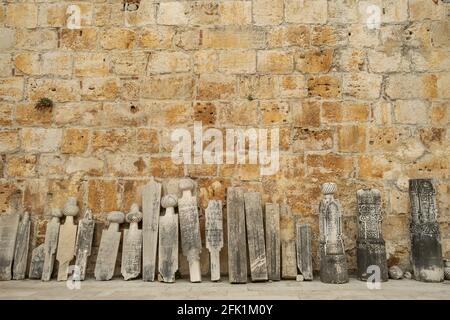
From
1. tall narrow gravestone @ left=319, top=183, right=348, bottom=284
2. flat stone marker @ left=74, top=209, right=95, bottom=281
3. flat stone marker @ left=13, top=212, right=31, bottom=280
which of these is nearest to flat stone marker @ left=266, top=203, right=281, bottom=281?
tall narrow gravestone @ left=319, top=183, right=348, bottom=284

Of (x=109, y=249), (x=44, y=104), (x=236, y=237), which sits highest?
(x=44, y=104)

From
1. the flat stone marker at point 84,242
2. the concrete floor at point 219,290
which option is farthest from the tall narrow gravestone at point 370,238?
the flat stone marker at point 84,242

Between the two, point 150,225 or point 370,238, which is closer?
point 370,238

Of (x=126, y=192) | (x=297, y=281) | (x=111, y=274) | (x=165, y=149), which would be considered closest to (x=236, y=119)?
(x=165, y=149)

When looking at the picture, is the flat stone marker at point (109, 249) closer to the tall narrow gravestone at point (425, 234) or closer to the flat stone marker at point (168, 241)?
the flat stone marker at point (168, 241)

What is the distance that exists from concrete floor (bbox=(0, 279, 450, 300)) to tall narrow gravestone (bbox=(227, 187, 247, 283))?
0.11 meters

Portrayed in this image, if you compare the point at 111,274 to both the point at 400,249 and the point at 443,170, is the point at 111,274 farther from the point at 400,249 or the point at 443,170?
the point at 443,170

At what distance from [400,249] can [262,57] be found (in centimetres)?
226

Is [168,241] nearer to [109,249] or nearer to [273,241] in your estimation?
[109,249]

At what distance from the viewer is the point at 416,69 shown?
3.89m

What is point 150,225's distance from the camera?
354 centimetres

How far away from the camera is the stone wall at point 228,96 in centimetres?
379

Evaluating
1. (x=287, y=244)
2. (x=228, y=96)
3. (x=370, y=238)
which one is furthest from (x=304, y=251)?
(x=228, y=96)

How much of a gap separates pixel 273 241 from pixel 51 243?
6.59 feet
